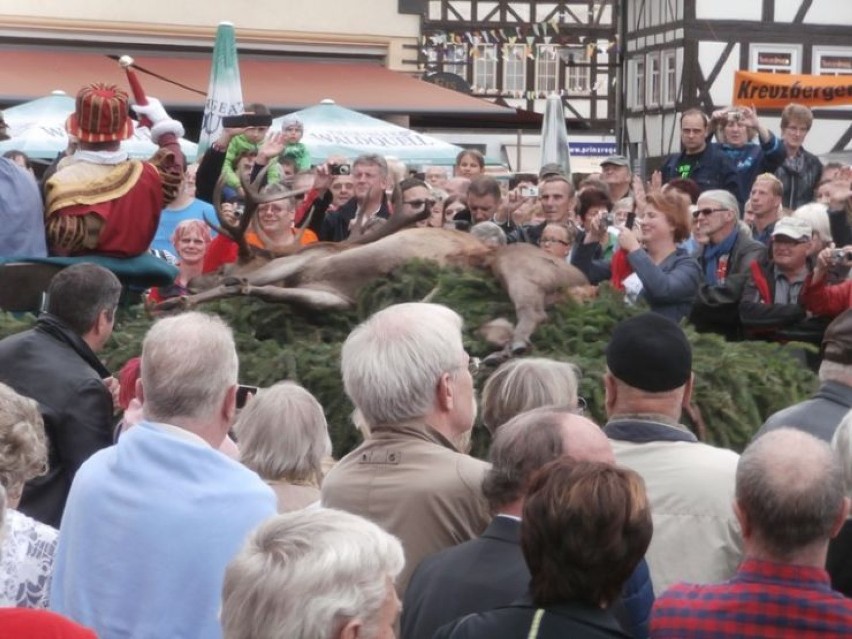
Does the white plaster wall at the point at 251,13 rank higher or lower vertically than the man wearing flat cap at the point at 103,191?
higher

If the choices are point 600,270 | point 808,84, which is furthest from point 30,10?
point 600,270

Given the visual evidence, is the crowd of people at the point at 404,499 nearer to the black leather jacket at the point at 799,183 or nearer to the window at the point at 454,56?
the black leather jacket at the point at 799,183

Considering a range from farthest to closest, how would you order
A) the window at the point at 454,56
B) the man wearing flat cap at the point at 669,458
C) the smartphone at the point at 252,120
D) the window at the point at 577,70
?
the window at the point at 577,70
the window at the point at 454,56
the smartphone at the point at 252,120
the man wearing flat cap at the point at 669,458

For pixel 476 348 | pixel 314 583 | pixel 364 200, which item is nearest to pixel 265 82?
pixel 364 200

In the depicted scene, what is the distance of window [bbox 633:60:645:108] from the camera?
115ft

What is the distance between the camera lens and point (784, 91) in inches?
1112

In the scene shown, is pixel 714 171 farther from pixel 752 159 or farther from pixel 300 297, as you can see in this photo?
pixel 300 297

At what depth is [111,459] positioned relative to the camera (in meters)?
4.28

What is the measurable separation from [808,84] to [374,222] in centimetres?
2081

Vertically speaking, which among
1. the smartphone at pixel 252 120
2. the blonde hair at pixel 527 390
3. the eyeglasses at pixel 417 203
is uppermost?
the smartphone at pixel 252 120

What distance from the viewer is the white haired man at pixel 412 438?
428cm

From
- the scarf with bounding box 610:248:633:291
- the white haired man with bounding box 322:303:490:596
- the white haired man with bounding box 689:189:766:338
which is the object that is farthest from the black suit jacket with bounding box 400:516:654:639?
the scarf with bounding box 610:248:633:291

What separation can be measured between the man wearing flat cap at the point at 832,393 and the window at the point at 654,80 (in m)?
28.9

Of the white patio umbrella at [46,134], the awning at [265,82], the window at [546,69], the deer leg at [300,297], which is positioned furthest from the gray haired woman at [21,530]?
the window at [546,69]
